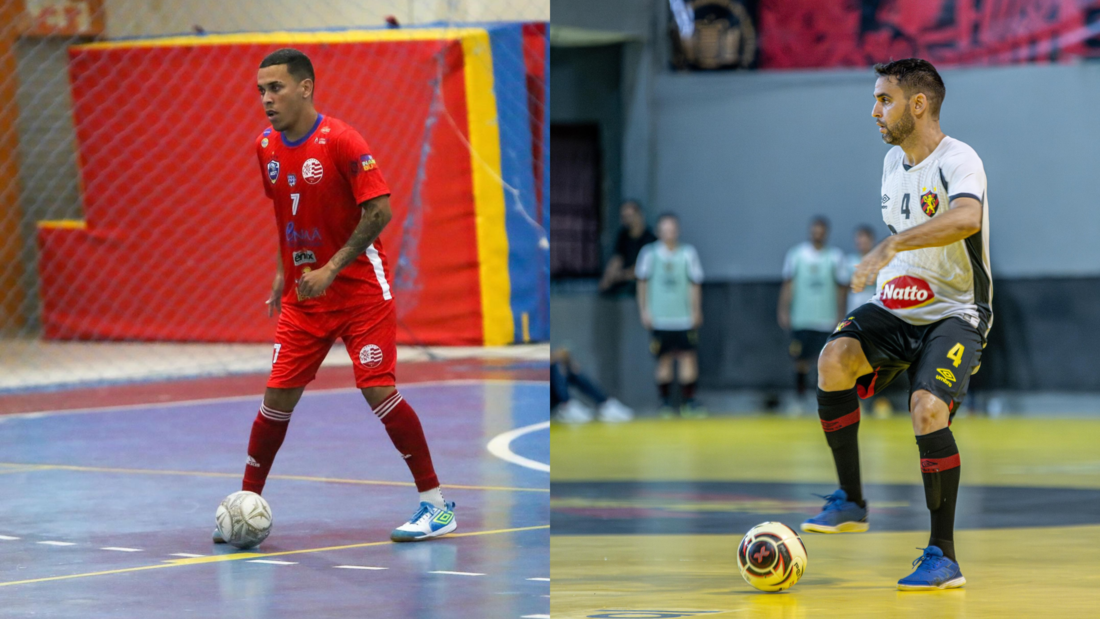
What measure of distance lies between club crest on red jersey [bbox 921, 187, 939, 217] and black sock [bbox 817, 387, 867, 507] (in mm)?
889

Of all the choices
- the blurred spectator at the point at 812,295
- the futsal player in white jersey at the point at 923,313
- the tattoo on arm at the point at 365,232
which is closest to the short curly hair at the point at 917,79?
the futsal player in white jersey at the point at 923,313

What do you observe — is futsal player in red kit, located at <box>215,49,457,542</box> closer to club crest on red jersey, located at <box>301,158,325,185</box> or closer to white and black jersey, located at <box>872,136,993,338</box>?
club crest on red jersey, located at <box>301,158,325,185</box>

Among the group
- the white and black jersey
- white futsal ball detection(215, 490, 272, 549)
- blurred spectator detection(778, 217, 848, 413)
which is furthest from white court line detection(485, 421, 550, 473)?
blurred spectator detection(778, 217, 848, 413)

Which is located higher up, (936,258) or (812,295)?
(936,258)

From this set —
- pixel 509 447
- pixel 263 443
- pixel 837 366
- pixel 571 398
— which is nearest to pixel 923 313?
pixel 837 366

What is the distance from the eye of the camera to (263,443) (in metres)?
6.48

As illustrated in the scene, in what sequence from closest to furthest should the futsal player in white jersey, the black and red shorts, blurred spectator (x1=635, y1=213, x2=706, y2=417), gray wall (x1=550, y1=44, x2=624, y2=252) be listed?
the futsal player in white jersey
the black and red shorts
blurred spectator (x1=635, y1=213, x2=706, y2=417)
gray wall (x1=550, y1=44, x2=624, y2=252)

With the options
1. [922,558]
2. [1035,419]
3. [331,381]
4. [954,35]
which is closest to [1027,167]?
[954,35]

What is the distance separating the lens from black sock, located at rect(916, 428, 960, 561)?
5.52 metres

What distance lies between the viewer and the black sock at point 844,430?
625 centimetres

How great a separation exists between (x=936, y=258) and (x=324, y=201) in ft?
8.46

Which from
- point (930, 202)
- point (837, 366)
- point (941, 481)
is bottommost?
point (941, 481)

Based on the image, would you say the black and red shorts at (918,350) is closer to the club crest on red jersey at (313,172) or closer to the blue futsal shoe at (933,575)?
the blue futsal shoe at (933,575)

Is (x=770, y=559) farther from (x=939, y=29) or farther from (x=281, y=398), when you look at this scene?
(x=939, y=29)
